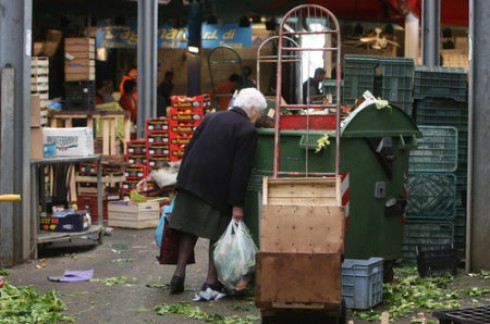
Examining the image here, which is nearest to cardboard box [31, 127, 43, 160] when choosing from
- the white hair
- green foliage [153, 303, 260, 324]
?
the white hair

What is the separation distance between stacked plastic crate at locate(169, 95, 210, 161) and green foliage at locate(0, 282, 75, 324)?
7.26 meters

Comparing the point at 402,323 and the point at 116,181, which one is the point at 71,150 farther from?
the point at 402,323

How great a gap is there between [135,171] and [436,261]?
7311mm

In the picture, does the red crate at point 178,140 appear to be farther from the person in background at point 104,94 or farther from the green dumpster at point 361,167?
the green dumpster at point 361,167

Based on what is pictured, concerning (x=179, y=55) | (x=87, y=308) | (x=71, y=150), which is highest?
(x=179, y=55)

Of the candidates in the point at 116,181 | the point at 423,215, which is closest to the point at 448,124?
the point at 423,215

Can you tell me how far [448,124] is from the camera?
1180cm

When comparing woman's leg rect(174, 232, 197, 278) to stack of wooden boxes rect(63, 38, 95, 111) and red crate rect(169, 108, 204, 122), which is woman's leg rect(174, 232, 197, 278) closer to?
red crate rect(169, 108, 204, 122)

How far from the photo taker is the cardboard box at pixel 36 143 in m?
11.9

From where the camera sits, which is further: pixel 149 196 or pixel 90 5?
pixel 90 5

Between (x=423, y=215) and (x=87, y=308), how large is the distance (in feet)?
12.8

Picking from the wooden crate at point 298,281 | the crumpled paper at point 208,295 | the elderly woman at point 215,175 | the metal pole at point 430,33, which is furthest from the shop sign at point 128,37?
the wooden crate at point 298,281

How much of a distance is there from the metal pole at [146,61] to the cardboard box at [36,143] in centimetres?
605

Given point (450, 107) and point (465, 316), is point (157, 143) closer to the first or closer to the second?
point (450, 107)
